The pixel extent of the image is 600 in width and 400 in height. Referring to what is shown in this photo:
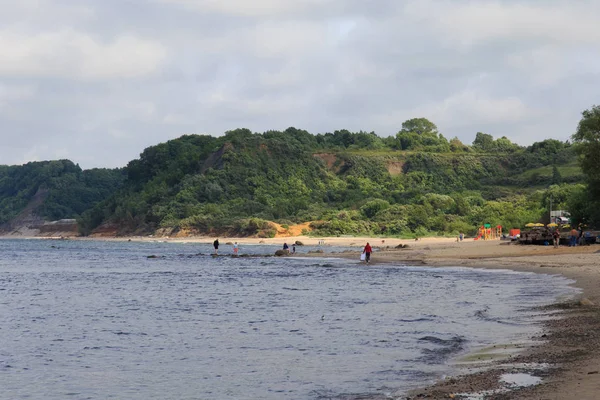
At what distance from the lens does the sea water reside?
14.3 meters

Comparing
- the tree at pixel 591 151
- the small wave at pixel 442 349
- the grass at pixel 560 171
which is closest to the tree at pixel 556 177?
the grass at pixel 560 171

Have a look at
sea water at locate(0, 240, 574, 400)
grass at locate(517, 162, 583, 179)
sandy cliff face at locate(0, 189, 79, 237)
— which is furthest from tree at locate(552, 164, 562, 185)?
sandy cliff face at locate(0, 189, 79, 237)

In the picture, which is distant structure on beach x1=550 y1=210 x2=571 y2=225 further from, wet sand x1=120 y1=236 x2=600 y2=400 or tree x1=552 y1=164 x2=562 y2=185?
tree x1=552 y1=164 x2=562 y2=185

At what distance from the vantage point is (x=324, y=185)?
153375 mm

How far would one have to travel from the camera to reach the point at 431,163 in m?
168

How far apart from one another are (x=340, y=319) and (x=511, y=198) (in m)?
112

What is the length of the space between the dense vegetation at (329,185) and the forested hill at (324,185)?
0.80 ft

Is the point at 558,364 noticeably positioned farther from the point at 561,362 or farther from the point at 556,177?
the point at 556,177

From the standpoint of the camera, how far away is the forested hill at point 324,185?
11888cm

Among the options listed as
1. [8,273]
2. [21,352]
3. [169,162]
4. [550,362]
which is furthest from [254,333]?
[169,162]

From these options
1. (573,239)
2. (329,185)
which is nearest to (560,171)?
(329,185)

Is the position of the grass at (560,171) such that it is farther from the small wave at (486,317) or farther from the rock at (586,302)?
the rock at (586,302)

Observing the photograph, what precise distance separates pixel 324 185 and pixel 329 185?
5.10 feet

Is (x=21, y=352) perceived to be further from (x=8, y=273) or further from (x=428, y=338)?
(x=8, y=273)
